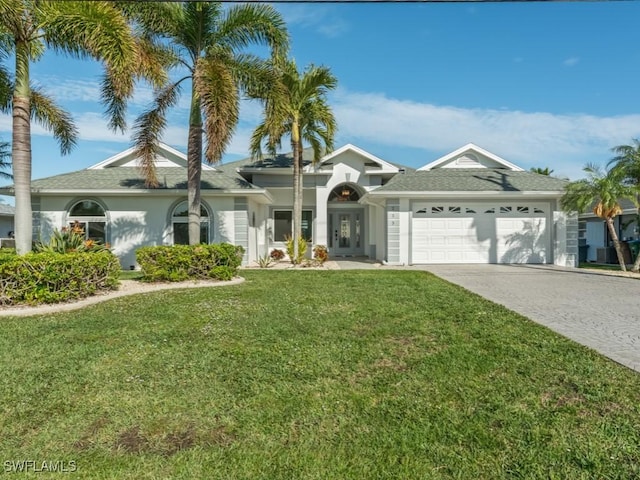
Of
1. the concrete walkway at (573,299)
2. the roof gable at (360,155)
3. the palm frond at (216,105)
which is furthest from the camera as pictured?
the roof gable at (360,155)

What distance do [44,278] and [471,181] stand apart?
52.9 feet

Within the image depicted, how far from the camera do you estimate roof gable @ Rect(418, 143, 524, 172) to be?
19.6m

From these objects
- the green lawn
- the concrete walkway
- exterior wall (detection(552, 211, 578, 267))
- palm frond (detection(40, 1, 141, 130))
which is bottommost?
the green lawn

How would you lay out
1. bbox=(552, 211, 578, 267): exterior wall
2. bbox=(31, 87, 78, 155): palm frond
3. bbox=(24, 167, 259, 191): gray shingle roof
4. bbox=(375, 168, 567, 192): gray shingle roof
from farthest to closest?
1. bbox=(552, 211, 578, 267): exterior wall
2. bbox=(375, 168, 567, 192): gray shingle roof
3. bbox=(24, 167, 259, 191): gray shingle roof
4. bbox=(31, 87, 78, 155): palm frond

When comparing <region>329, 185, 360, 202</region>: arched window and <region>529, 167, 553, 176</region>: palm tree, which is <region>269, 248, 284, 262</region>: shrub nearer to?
<region>329, 185, 360, 202</region>: arched window

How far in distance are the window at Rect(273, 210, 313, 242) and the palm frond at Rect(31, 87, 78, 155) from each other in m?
10.2

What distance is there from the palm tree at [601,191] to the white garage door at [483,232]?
2.46 meters

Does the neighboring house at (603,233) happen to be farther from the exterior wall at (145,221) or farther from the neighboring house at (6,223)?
the neighboring house at (6,223)

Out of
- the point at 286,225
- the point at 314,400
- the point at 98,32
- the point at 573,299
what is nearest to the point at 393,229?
the point at 286,225

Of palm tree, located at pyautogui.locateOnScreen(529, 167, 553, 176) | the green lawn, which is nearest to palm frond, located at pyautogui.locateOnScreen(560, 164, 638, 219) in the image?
the green lawn

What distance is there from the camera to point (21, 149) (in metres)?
9.01

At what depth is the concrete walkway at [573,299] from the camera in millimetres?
5699

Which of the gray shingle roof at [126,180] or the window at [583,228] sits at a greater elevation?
the gray shingle roof at [126,180]

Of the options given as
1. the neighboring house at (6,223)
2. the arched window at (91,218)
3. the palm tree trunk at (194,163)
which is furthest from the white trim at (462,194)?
the neighboring house at (6,223)
